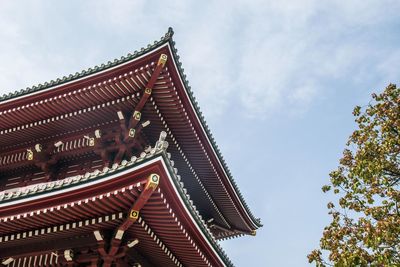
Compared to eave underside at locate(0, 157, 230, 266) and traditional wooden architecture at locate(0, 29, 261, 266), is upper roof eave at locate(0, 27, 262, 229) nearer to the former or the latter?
traditional wooden architecture at locate(0, 29, 261, 266)

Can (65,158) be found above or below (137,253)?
above

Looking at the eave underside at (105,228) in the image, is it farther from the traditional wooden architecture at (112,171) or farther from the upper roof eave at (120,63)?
the upper roof eave at (120,63)

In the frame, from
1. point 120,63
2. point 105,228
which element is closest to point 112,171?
point 105,228

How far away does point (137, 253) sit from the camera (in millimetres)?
11172

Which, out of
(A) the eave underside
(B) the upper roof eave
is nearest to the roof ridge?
(B) the upper roof eave

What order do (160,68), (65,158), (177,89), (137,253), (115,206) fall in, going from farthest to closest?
(65,158)
(177,89)
(160,68)
(137,253)
(115,206)

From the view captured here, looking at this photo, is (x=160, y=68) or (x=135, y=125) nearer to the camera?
(x=160, y=68)

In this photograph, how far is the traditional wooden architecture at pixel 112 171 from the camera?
30.7 ft

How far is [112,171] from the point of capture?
29.8 ft

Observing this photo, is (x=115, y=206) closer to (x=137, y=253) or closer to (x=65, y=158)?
(x=137, y=253)

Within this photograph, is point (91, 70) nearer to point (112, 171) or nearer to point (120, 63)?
point (120, 63)

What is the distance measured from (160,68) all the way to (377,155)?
8.22 meters

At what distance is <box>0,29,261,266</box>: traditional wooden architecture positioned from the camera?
369 inches

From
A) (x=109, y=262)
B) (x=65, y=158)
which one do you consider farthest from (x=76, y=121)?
(x=109, y=262)
